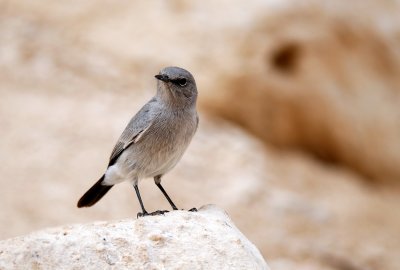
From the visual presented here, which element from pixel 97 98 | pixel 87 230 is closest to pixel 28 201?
pixel 97 98

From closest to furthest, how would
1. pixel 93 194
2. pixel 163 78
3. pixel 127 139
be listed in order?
pixel 163 78, pixel 127 139, pixel 93 194

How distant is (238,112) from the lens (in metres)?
11.3

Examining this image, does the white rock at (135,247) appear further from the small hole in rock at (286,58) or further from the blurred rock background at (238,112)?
the small hole in rock at (286,58)

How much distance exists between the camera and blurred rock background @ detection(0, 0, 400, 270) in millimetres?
10289

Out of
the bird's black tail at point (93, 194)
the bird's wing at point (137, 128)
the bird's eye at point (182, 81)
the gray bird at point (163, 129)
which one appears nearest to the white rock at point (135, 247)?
the gray bird at point (163, 129)

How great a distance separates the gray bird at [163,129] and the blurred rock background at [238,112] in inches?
122

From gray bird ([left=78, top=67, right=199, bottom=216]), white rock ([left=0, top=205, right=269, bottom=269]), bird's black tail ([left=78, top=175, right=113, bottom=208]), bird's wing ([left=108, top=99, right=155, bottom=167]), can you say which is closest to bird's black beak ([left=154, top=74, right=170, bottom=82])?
gray bird ([left=78, top=67, right=199, bottom=216])

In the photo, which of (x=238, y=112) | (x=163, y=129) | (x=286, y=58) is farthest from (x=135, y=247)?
(x=286, y=58)

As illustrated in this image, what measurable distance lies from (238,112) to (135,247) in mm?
6431

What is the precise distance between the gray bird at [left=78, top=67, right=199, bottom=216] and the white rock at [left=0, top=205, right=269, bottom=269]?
1337mm

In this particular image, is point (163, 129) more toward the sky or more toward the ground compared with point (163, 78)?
more toward the ground

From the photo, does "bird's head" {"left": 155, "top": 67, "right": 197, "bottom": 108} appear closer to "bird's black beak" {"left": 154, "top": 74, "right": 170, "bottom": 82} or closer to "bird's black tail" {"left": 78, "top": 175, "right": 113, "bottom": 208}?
"bird's black beak" {"left": 154, "top": 74, "right": 170, "bottom": 82}

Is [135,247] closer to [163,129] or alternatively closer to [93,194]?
[163,129]

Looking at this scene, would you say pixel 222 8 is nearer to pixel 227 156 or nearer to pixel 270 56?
pixel 270 56
